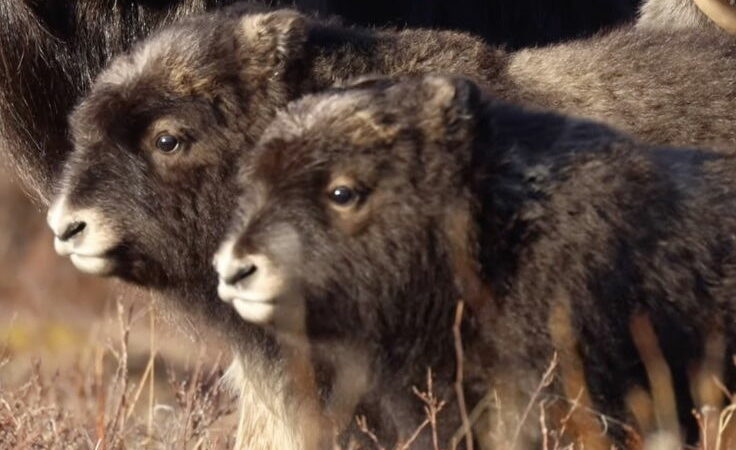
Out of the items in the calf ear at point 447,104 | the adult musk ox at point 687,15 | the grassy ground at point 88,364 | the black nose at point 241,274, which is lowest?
the grassy ground at point 88,364

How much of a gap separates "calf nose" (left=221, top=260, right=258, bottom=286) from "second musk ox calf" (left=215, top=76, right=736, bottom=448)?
0.07ft

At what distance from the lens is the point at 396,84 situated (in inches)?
149

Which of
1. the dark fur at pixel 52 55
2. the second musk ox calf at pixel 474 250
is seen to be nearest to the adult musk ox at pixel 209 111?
the second musk ox calf at pixel 474 250

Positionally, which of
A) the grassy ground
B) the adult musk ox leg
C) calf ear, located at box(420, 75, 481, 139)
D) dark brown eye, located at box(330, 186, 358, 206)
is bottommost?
the grassy ground

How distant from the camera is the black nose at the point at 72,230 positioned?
3939mm

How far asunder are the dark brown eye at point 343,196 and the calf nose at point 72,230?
579 mm

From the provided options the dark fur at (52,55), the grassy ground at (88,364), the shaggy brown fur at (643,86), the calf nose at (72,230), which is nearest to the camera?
the calf nose at (72,230)

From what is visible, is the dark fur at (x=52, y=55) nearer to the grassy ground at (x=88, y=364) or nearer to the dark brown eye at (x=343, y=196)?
the grassy ground at (x=88, y=364)

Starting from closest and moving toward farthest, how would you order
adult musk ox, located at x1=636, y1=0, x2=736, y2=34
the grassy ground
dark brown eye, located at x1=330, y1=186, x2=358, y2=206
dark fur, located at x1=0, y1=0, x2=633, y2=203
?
dark brown eye, located at x1=330, y1=186, x2=358, y2=206 < the grassy ground < adult musk ox, located at x1=636, y1=0, x2=736, y2=34 < dark fur, located at x1=0, y1=0, x2=633, y2=203

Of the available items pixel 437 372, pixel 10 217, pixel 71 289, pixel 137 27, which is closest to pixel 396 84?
pixel 437 372

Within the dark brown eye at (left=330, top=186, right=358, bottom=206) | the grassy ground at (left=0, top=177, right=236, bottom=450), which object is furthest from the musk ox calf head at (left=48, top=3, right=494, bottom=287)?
the dark brown eye at (left=330, top=186, right=358, bottom=206)

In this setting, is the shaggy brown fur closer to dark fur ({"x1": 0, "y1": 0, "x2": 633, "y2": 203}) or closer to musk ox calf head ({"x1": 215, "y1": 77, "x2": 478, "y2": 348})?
musk ox calf head ({"x1": 215, "y1": 77, "x2": 478, "y2": 348})

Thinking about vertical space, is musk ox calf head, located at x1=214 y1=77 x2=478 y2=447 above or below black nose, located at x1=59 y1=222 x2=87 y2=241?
above

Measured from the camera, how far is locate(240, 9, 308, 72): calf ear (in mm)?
4145
